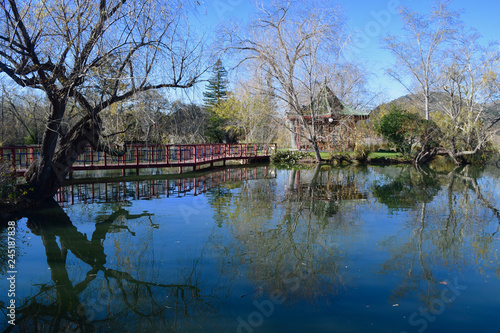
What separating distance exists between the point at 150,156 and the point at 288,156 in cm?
997

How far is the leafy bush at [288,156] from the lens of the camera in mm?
24500

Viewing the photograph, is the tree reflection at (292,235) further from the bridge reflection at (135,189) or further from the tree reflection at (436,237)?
the bridge reflection at (135,189)

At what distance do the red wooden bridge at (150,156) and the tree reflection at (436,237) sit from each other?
8.17 metres

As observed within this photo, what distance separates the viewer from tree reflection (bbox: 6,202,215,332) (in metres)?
4.20

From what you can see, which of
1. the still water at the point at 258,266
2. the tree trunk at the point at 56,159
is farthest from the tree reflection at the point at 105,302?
the tree trunk at the point at 56,159

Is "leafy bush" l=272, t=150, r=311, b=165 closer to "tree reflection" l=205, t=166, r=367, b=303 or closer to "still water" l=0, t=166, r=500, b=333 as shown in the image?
"tree reflection" l=205, t=166, r=367, b=303

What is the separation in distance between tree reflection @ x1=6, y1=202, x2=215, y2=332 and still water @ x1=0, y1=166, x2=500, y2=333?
0.02 metres

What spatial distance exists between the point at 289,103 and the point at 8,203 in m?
16.3

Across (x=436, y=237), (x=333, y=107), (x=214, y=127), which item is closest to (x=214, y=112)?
(x=214, y=127)

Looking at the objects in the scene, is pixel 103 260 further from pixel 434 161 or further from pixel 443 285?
pixel 434 161

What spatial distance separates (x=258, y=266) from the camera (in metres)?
5.66

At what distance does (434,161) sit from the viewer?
26344mm

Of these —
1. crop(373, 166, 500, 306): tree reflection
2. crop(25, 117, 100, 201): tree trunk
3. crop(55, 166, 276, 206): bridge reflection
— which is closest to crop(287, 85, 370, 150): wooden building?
crop(55, 166, 276, 206): bridge reflection

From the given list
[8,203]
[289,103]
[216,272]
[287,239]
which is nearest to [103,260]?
[216,272]
